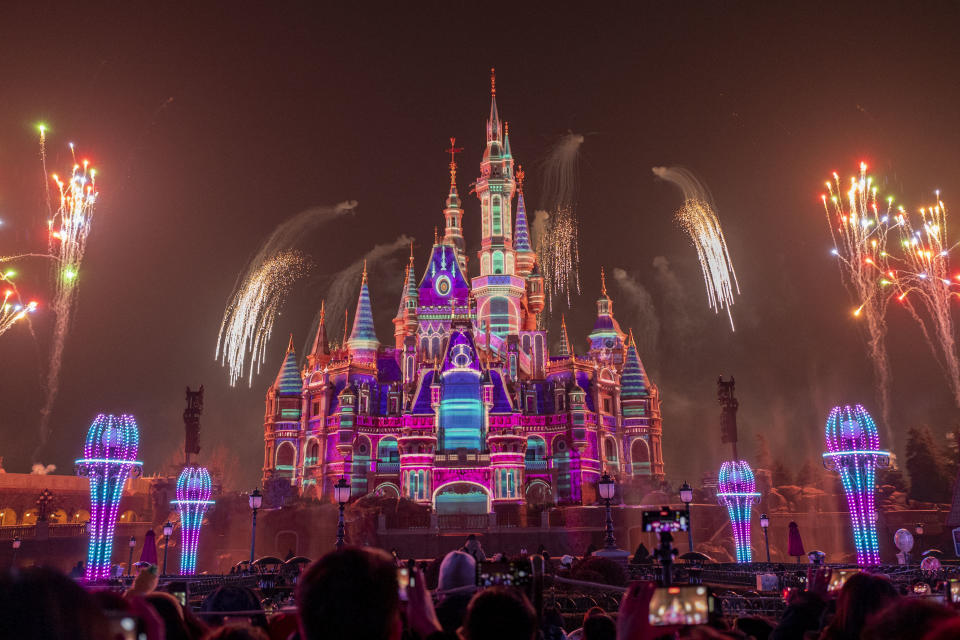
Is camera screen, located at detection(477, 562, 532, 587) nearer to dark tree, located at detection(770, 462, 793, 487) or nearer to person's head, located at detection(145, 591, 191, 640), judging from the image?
person's head, located at detection(145, 591, 191, 640)

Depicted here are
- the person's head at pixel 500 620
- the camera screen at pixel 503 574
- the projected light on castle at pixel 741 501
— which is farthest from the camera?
the projected light on castle at pixel 741 501

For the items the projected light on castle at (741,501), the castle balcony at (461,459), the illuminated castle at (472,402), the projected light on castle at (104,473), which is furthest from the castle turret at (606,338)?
the projected light on castle at (104,473)

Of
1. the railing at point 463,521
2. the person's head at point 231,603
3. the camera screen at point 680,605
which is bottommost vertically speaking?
the railing at point 463,521

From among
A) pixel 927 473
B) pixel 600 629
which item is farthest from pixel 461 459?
pixel 600 629

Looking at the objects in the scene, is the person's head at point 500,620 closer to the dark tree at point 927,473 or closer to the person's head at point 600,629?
the person's head at point 600,629

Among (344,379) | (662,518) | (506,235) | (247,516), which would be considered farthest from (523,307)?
(662,518)

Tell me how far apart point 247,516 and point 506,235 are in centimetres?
4385

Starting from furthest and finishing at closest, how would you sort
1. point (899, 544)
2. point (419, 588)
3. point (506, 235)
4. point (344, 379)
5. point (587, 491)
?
point (506, 235), point (344, 379), point (587, 491), point (899, 544), point (419, 588)

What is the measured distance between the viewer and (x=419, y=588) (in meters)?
5.01

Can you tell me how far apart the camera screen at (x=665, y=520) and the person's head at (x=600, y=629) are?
1536 millimetres

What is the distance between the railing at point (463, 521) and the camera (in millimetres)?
55875

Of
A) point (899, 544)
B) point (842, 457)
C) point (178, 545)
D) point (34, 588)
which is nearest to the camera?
point (34, 588)

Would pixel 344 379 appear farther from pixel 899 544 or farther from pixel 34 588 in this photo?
pixel 34 588

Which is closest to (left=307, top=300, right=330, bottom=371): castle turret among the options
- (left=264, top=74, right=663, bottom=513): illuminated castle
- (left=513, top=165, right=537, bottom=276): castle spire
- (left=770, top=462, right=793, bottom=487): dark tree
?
(left=264, top=74, right=663, bottom=513): illuminated castle
